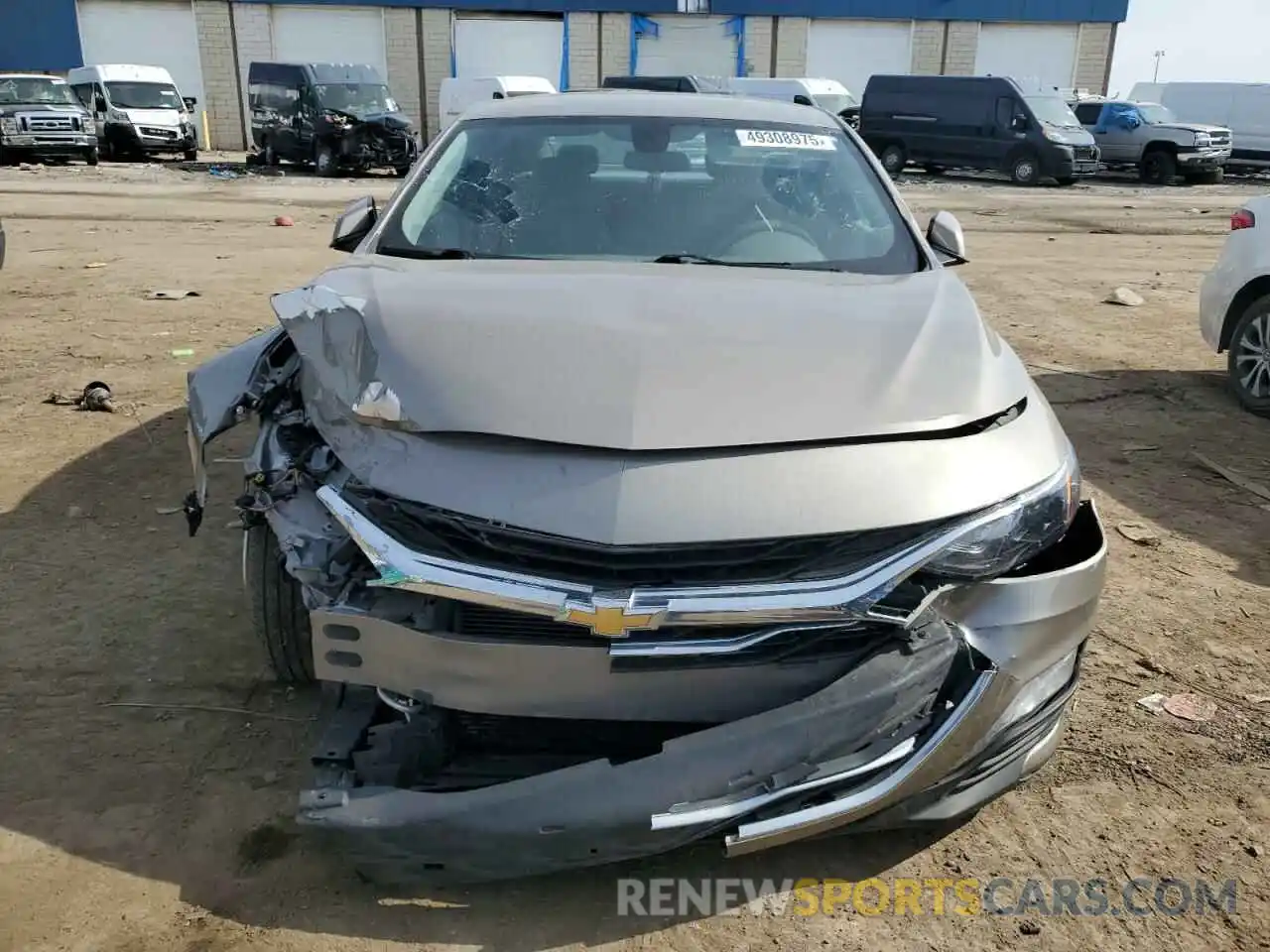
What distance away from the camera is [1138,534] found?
435cm

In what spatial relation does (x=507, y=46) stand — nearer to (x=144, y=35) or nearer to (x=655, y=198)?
(x=144, y=35)

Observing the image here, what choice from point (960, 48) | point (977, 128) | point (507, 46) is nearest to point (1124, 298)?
point (977, 128)

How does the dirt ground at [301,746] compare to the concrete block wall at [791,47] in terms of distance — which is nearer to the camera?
the dirt ground at [301,746]

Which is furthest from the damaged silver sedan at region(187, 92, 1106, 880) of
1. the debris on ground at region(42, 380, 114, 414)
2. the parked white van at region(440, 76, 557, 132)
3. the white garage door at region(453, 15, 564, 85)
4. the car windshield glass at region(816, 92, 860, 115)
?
the white garage door at region(453, 15, 564, 85)

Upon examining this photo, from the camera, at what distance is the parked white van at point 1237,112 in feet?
80.9

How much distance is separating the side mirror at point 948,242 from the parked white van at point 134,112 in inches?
997

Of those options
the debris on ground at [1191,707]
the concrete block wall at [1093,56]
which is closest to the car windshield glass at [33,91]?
the debris on ground at [1191,707]

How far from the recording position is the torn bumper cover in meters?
2.01

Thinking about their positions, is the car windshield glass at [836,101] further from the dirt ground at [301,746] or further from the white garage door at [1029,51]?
the dirt ground at [301,746]

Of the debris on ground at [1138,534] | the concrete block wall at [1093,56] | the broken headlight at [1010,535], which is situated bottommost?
the debris on ground at [1138,534]

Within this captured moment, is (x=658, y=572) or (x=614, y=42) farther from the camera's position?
(x=614, y=42)

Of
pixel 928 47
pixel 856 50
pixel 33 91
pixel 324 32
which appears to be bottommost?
pixel 33 91

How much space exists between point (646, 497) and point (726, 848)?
27.1 inches

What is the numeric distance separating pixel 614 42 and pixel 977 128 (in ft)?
51.2
